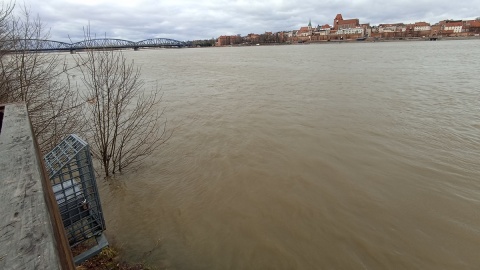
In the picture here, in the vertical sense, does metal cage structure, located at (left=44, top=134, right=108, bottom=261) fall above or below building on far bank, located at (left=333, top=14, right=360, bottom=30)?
below

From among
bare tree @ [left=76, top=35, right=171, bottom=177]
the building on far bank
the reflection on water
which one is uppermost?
the building on far bank

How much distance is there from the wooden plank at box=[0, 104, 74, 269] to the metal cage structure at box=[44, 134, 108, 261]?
176cm

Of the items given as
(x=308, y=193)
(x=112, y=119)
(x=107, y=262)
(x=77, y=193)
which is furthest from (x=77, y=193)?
(x=112, y=119)

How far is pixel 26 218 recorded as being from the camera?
101 cm

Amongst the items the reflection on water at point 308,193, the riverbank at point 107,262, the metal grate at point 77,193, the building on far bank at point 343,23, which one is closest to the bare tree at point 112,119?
the reflection on water at point 308,193

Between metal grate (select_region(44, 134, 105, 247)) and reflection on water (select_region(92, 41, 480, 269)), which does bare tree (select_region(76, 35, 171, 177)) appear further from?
metal grate (select_region(44, 134, 105, 247))

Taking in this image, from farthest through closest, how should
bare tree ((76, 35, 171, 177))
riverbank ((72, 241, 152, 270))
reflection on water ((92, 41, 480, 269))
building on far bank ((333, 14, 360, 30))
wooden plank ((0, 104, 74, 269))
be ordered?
building on far bank ((333, 14, 360, 30))
bare tree ((76, 35, 171, 177))
reflection on water ((92, 41, 480, 269))
riverbank ((72, 241, 152, 270))
wooden plank ((0, 104, 74, 269))

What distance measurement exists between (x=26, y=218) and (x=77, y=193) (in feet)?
9.65

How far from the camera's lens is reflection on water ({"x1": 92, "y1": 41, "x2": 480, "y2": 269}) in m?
4.78

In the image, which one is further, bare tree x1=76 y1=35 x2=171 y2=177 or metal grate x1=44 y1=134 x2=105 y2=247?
bare tree x1=76 y1=35 x2=171 y2=177

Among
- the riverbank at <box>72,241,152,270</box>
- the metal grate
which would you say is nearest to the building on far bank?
the riverbank at <box>72,241,152,270</box>

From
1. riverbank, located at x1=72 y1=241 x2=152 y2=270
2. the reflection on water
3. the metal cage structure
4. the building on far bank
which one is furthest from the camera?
the building on far bank

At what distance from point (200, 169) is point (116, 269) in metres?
3.91

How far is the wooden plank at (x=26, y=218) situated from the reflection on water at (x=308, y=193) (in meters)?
3.72
